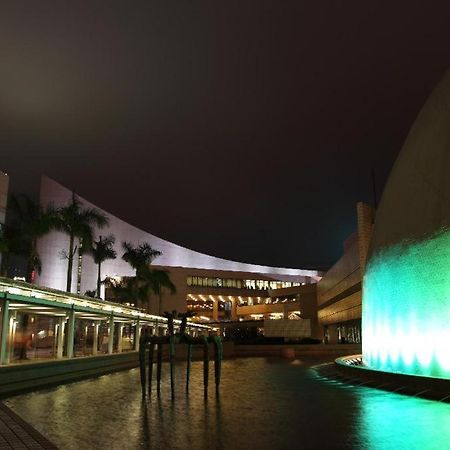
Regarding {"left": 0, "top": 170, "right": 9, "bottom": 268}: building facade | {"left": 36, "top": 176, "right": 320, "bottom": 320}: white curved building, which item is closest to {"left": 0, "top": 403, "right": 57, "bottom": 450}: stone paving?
{"left": 0, "top": 170, "right": 9, "bottom": 268}: building facade

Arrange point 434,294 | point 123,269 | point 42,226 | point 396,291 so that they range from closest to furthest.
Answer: point 434,294
point 396,291
point 42,226
point 123,269

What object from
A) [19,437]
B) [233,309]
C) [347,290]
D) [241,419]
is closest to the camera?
[19,437]

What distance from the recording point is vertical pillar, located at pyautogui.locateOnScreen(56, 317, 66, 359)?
18.2 metres

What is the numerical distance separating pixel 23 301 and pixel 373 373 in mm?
9520

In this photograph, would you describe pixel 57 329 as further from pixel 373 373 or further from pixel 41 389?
pixel 373 373

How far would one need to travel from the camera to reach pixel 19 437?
6.70m

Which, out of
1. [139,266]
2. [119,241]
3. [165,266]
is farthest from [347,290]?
[119,241]

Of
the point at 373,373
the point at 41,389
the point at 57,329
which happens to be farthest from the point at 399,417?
the point at 57,329

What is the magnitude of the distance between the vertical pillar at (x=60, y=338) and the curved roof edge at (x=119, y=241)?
51.7 meters

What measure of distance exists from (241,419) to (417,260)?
5841 mm

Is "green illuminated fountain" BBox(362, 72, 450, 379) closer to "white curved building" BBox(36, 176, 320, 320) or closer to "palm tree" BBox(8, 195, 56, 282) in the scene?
"palm tree" BBox(8, 195, 56, 282)

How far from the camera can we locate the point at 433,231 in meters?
11.5

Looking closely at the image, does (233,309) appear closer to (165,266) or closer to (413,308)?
(165,266)

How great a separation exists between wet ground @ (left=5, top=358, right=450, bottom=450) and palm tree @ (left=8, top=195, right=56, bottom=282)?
59.8 feet
